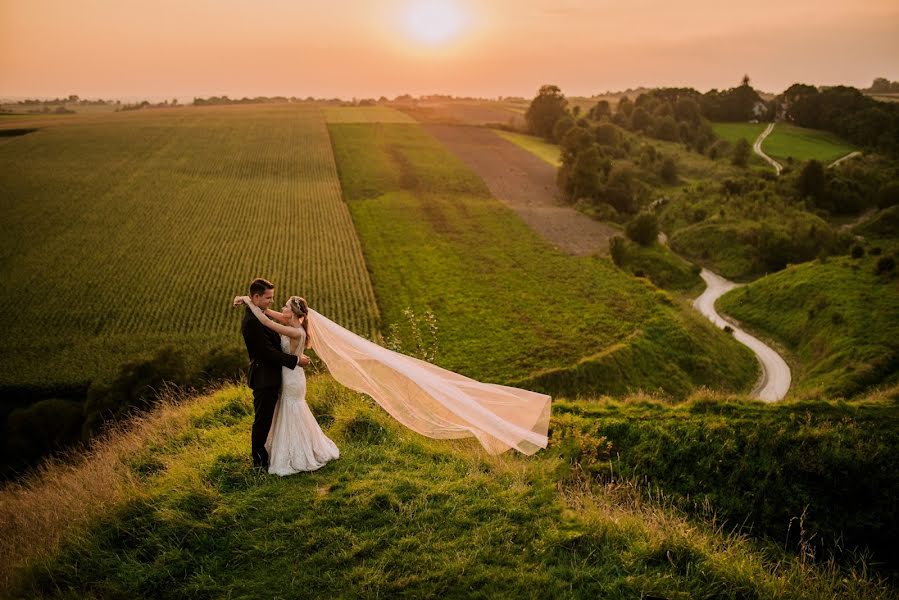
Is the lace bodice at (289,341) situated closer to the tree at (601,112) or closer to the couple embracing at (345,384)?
the couple embracing at (345,384)

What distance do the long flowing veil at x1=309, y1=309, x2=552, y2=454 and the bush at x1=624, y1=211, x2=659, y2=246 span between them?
49.0 metres

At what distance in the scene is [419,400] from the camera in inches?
413

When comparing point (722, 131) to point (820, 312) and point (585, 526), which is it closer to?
point (820, 312)

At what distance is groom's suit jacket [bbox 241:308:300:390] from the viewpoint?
8.67 meters

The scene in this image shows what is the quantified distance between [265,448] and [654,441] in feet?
33.1

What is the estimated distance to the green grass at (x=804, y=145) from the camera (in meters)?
91.9

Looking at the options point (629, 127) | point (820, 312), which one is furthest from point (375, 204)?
point (629, 127)

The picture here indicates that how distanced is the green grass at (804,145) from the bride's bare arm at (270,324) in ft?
333

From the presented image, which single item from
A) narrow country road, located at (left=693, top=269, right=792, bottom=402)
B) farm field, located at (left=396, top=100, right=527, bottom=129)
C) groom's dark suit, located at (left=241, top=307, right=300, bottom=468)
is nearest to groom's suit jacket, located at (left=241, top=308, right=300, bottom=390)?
groom's dark suit, located at (left=241, top=307, right=300, bottom=468)

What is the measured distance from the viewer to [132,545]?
7.46 m

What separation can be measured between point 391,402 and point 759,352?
37.1 m

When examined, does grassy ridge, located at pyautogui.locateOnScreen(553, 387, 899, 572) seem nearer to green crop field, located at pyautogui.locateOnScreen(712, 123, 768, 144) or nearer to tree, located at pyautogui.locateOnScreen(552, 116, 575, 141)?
tree, located at pyautogui.locateOnScreen(552, 116, 575, 141)

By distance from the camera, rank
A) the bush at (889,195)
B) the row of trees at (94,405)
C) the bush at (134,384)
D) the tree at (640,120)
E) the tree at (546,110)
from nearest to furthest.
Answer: the bush at (134,384), the row of trees at (94,405), the bush at (889,195), the tree at (546,110), the tree at (640,120)

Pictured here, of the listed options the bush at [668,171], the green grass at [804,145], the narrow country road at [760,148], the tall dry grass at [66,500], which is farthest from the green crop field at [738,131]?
the tall dry grass at [66,500]
